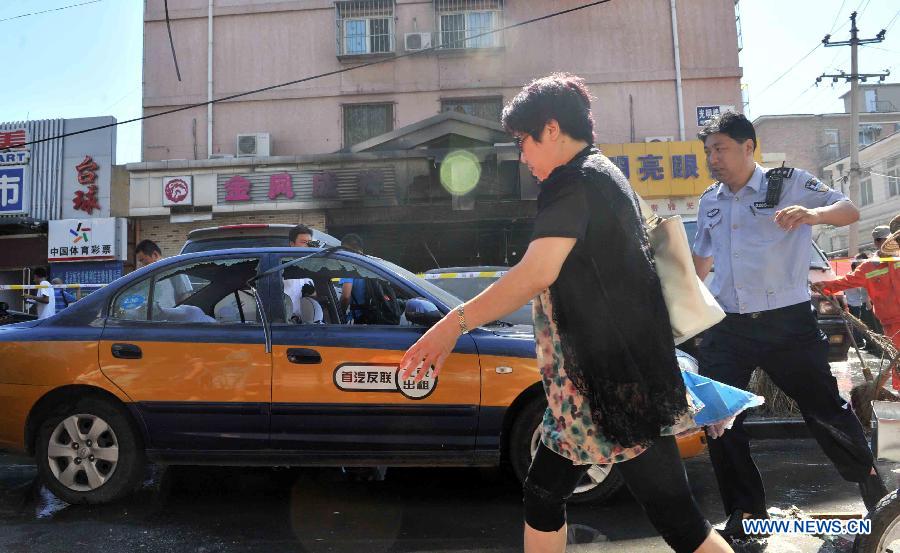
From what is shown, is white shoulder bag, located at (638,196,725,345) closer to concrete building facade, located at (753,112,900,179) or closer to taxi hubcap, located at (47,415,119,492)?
taxi hubcap, located at (47,415,119,492)

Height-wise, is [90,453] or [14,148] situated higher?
[14,148]

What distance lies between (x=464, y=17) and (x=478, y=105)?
235cm

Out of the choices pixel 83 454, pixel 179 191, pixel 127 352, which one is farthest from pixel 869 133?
pixel 83 454

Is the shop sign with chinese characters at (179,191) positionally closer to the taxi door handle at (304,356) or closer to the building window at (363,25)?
the building window at (363,25)

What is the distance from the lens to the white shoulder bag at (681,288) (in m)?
1.98

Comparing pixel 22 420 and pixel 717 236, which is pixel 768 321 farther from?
pixel 22 420

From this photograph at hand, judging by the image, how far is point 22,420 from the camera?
4.18 meters

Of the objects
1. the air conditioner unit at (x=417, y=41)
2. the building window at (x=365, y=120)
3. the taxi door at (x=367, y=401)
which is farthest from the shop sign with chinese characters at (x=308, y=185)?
the taxi door at (x=367, y=401)

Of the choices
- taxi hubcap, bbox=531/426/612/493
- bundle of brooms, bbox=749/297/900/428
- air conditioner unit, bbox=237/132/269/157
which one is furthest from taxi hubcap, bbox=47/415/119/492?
air conditioner unit, bbox=237/132/269/157

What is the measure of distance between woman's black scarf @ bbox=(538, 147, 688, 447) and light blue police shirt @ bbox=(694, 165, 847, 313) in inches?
58.1

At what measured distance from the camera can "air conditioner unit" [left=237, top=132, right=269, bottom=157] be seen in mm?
16703

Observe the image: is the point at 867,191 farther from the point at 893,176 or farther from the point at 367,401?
the point at 367,401

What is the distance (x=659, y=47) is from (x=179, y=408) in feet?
54.5

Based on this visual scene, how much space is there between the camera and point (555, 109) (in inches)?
80.0
